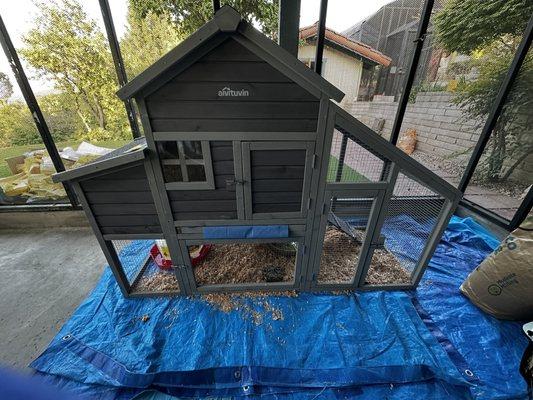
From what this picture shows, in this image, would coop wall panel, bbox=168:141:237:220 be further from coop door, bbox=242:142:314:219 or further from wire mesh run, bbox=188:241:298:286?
wire mesh run, bbox=188:241:298:286

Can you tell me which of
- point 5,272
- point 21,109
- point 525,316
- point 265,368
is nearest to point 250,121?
point 265,368

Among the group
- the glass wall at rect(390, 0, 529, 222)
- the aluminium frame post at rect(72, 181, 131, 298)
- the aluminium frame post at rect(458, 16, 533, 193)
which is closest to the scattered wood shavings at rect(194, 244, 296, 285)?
the aluminium frame post at rect(72, 181, 131, 298)

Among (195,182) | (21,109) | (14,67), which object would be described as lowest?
(195,182)

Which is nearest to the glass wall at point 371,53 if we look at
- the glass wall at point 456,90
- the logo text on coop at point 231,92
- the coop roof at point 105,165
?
the glass wall at point 456,90

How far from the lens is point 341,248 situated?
2.73 m

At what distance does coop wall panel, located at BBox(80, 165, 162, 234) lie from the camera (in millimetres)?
1661

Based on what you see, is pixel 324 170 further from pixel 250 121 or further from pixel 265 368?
pixel 265 368

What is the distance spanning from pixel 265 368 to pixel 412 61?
3.35m

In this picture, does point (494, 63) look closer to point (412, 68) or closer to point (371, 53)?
point (412, 68)

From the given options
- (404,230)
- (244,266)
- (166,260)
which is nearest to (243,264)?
(244,266)

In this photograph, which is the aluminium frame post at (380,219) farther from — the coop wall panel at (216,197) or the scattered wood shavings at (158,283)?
the scattered wood shavings at (158,283)

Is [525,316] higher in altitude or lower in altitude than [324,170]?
lower

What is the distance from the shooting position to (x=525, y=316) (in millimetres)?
1922

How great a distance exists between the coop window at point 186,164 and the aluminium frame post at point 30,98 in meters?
2.46
